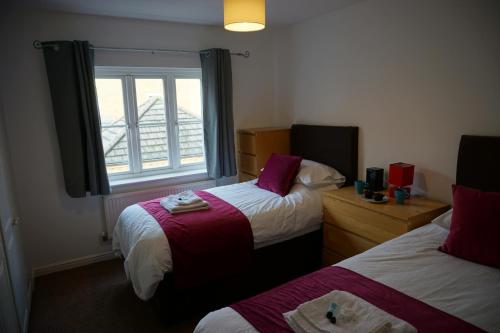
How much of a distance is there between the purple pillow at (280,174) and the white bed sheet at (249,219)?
67 mm

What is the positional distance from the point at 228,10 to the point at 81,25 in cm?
187

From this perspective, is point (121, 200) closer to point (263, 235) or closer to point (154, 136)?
point (154, 136)

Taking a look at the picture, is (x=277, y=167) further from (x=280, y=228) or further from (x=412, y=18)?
(x=412, y=18)

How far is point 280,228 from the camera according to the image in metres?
2.67

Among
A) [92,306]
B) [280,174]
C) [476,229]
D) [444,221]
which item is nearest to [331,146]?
[280,174]

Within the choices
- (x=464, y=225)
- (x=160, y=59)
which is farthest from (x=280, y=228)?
(x=160, y=59)

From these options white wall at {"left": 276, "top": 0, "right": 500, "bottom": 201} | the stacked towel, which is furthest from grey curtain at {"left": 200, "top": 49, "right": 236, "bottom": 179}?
the stacked towel

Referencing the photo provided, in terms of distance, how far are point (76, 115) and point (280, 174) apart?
79.1 inches

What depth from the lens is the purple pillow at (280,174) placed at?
3135mm

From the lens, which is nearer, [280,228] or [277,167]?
[280,228]

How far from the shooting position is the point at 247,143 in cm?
395

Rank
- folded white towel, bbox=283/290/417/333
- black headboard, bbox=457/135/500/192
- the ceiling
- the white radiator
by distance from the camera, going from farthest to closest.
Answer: the white radiator, the ceiling, black headboard, bbox=457/135/500/192, folded white towel, bbox=283/290/417/333

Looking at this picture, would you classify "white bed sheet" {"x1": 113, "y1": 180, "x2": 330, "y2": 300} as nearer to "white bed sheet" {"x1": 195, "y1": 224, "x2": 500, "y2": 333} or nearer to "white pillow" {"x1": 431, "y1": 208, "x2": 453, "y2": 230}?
"white bed sheet" {"x1": 195, "y1": 224, "x2": 500, "y2": 333}

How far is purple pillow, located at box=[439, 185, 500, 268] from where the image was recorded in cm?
173
